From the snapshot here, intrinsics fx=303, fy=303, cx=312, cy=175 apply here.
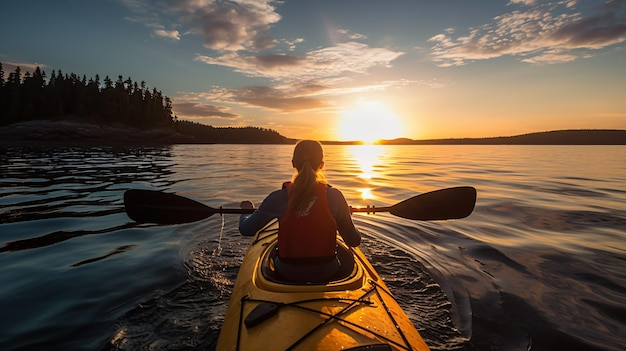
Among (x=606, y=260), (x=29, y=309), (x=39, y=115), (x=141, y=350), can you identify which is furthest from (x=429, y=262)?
(x=39, y=115)

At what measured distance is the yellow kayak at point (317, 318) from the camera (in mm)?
2355

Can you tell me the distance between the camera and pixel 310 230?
3.21 metres

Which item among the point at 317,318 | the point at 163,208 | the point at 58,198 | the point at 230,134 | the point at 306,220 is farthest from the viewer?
the point at 230,134

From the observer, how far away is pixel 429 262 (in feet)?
20.3

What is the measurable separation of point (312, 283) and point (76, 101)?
93.6 m

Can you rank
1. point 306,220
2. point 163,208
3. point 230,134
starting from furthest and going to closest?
point 230,134, point 163,208, point 306,220

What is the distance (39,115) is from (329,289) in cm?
9090

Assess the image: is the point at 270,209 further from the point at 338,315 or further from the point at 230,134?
the point at 230,134

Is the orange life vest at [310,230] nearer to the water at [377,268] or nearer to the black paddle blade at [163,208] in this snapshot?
the water at [377,268]

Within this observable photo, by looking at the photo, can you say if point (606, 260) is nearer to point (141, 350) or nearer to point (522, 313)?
point (522, 313)

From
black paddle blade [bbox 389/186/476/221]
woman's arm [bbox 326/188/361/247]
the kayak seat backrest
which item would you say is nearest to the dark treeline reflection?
the kayak seat backrest

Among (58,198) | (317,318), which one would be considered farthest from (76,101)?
(317,318)

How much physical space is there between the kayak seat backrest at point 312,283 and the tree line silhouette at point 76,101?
8443 centimetres

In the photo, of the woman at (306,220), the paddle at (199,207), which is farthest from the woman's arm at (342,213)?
the paddle at (199,207)
